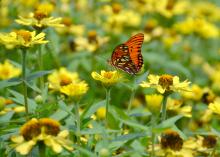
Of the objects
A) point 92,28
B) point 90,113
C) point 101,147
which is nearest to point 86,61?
point 92,28

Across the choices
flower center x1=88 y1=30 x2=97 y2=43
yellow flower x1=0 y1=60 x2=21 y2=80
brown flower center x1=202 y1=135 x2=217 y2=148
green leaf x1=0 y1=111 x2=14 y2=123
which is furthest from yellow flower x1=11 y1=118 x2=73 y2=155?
flower center x1=88 y1=30 x2=97 y2=43

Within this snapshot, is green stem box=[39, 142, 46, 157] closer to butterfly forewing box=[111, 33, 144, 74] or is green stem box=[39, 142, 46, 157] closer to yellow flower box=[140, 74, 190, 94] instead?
yellow flower box=[140, 74, 190, 94]

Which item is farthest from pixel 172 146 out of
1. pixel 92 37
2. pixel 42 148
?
pixel 92 37

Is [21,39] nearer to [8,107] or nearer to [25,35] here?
[25,35]

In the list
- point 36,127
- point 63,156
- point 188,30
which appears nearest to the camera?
point 36,127

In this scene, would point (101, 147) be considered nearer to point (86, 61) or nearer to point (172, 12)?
point (86, 61)

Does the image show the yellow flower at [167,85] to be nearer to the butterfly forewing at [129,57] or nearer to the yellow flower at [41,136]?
the butterfly forewing at [129,57]

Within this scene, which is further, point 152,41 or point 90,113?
point 152,41
